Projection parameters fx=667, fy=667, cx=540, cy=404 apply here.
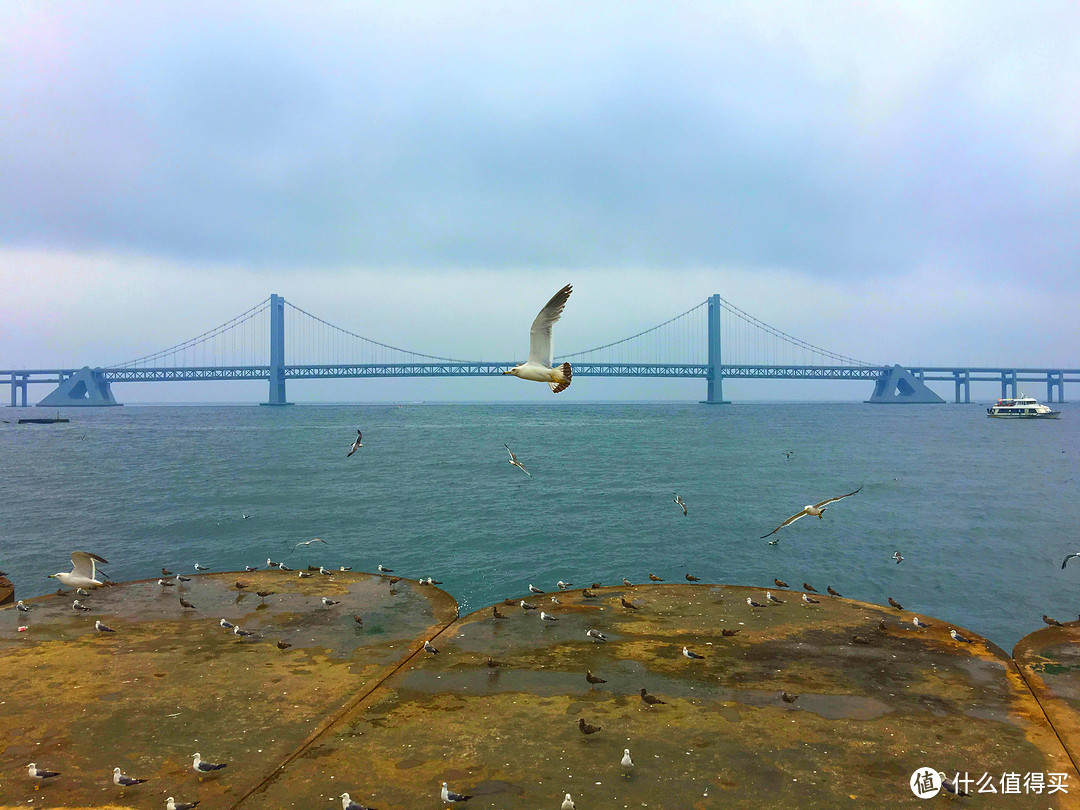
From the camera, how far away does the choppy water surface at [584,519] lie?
13344mm

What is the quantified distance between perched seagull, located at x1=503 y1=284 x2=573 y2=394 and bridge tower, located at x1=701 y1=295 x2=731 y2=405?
321ft

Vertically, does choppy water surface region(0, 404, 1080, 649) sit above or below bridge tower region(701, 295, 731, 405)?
below

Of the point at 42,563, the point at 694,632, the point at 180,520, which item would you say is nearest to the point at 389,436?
the point at 180,520

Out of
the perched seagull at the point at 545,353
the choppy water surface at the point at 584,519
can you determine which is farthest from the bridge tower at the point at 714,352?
the perched seagull at the point at 545,353

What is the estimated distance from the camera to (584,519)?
62.8 feet

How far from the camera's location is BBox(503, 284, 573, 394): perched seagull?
285 inches

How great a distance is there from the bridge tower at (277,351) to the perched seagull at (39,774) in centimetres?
9940

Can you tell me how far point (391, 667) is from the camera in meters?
6.16

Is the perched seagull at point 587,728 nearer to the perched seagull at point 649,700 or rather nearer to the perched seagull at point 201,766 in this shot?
the perched seagull at point 649,700

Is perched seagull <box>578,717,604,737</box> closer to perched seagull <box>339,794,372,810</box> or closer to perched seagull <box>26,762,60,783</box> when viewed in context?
perched seagull <box>339,794,372,810</box>

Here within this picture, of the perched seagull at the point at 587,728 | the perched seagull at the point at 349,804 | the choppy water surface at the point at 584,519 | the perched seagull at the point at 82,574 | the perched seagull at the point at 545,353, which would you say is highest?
the perched seagull at the point at 545,353

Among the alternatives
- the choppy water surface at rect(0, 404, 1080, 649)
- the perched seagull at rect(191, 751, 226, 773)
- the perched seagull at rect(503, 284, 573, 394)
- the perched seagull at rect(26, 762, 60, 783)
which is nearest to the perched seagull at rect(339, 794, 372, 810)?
the perched seagull at rect(191, 751, 226, 773)

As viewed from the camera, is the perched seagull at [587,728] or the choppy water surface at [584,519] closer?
the perched seagull at [587,728]

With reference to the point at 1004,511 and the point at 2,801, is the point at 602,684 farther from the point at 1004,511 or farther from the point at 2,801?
the point at 1004,511
